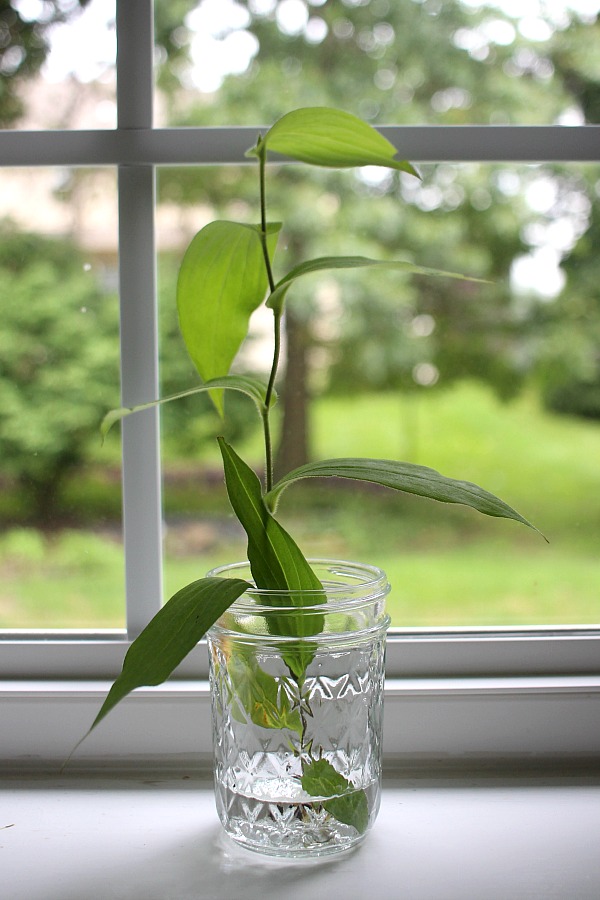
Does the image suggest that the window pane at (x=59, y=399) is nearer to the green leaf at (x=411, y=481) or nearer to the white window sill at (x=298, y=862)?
the white window sill at (x=298, y=862)

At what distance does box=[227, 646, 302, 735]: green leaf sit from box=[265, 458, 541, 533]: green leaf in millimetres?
123

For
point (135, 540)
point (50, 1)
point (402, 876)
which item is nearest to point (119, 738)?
point (135, 540)

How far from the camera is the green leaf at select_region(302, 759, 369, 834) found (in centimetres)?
58

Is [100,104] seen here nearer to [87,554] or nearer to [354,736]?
[87,554]

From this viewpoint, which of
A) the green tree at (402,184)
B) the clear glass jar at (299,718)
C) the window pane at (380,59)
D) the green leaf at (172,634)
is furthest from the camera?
the green tree at (402,184)

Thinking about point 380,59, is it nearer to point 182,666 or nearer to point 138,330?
point 138,330

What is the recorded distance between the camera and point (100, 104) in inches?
37.7

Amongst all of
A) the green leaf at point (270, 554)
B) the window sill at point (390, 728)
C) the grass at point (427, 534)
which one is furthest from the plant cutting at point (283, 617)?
the grass at point (427, 534)

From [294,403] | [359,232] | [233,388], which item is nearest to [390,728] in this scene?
[233,388]

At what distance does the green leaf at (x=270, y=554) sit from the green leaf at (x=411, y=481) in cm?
2

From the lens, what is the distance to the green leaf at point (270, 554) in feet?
1.85

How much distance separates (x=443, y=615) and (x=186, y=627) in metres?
0.48

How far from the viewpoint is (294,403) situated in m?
1.12

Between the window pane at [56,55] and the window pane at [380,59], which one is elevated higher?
the window pane at [380,59]
